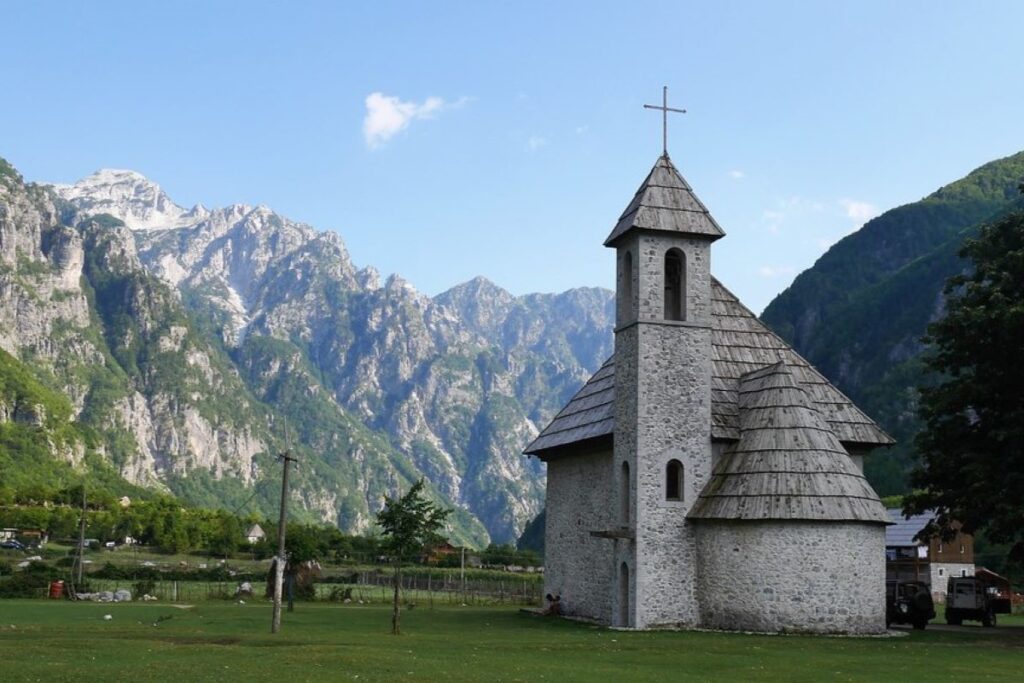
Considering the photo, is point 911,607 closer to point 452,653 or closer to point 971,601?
point 971,601

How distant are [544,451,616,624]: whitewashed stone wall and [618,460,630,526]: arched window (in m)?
1.51

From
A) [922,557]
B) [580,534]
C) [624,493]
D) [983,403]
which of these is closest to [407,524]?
[624,493]

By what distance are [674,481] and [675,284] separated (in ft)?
24.3

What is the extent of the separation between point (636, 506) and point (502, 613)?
47.6 ft

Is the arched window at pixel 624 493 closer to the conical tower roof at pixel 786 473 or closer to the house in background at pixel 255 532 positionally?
the conical tower roof at pixel 786 473

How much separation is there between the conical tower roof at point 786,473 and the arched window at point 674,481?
0.77m

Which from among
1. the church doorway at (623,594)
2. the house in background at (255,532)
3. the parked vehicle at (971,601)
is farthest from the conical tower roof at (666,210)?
the house in background at (255,532)

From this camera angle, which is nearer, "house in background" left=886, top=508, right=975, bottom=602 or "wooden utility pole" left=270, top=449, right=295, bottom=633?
"wooden utility pole" left=270, top=449, right=295, bottom=633

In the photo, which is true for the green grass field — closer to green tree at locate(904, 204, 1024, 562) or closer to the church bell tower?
the church bell tower

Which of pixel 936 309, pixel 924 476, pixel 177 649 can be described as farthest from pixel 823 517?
pixel 936 309

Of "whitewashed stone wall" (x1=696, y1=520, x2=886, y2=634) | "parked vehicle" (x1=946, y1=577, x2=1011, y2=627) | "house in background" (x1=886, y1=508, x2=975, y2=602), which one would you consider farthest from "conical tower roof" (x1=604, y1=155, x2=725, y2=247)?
"house in background" (x1=886, y1=508, x2=975, y2=602)

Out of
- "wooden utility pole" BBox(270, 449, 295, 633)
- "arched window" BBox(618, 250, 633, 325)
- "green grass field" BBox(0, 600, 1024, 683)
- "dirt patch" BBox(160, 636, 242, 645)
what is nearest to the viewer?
"green grass field" BBox(0, 600, 1024, 683)

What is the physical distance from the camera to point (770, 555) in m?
37.4

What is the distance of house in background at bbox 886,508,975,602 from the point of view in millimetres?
75375
